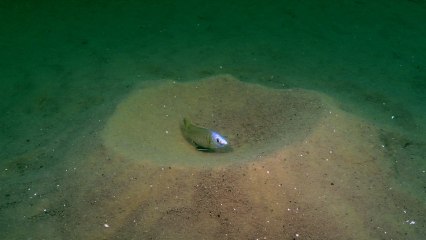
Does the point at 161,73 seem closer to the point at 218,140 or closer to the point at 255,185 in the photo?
the point at 218,140

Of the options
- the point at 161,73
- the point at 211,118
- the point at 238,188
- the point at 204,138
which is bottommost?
the point at 161,73

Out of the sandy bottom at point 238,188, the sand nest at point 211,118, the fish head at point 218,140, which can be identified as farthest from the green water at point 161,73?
the fish head at point 218,140

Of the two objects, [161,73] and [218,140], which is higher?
[218,140]

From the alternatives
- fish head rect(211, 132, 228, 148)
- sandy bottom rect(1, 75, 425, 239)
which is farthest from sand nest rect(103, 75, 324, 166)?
fish head rect(211, 132, 228, 148)

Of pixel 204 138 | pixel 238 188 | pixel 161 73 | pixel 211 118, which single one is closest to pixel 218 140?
pixel 204 138

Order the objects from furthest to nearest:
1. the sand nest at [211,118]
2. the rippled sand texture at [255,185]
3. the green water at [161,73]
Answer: the sand nest at [211,118], the green water at [161,73], the rippled sand texture at [255,185]

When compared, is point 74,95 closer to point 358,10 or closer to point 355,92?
point 355,92

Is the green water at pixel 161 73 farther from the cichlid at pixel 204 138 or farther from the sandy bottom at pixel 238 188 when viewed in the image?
the cichlid at pixel 204 138
